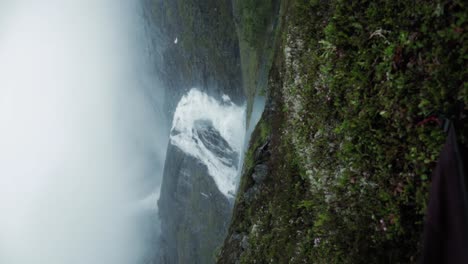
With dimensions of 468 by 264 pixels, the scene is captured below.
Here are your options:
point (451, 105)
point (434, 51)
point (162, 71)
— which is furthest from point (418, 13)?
point (162, 71)

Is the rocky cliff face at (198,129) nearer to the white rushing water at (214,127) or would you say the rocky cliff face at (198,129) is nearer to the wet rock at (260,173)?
the white rushing water at (214,127)

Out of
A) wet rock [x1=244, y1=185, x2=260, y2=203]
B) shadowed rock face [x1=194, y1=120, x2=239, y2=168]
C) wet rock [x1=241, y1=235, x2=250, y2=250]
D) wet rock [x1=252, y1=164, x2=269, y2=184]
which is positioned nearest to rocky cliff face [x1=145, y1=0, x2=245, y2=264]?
→ shadowed rock face [x1=194, y1=120, x2=239, y2=168]

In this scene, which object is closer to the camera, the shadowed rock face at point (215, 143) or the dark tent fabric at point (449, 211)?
the dark tent fabric at point (449, 211)

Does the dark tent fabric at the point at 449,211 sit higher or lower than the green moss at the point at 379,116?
lower

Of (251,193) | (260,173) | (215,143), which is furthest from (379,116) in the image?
(215,143)

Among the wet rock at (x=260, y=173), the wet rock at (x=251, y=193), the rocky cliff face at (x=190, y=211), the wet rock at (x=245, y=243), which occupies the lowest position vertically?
the wet rock at (x=245, y=243)

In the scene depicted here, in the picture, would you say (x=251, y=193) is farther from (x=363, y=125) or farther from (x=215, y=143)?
(x=215, y=143)

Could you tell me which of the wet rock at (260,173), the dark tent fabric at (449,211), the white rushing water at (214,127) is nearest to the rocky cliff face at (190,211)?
the white rushing water at (214,127)

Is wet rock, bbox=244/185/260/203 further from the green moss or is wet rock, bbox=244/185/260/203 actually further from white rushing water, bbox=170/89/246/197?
white rushing water, bbox=170/89/246/197
